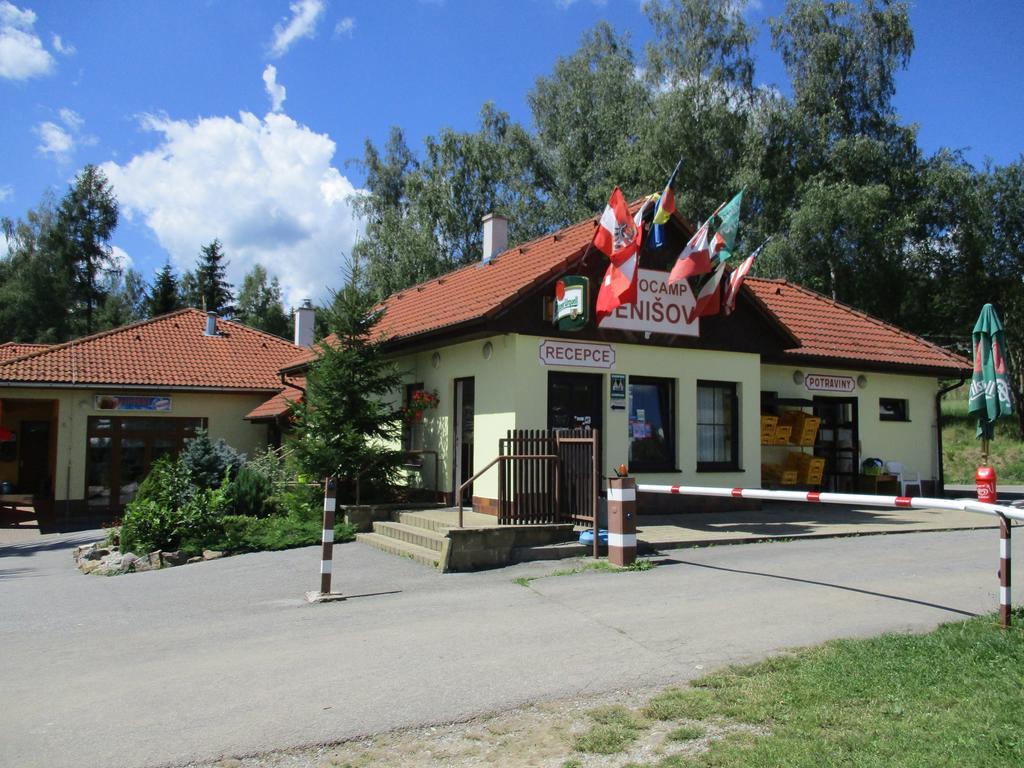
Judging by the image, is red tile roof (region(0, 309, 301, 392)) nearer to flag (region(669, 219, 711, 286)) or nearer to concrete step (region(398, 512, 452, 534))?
→ concrete step (region(398, 512, 452, 534))

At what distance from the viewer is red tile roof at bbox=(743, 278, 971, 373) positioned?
60.0ft

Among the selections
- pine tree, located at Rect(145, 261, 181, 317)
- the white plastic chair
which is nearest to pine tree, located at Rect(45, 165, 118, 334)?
pine tree, located at Rect(145, 261, 181, 317)

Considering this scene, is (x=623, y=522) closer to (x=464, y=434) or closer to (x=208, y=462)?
(x=464, y=434)

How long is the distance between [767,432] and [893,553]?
19.9 feet

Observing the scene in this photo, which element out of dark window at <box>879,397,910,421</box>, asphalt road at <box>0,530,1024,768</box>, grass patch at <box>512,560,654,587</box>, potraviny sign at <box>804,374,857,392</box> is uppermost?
potraviny sign at <box>804,374,857,392</box>

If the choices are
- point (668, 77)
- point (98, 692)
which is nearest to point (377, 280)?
point (668, 77)

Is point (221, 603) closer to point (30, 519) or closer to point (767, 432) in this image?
point (767, 432)

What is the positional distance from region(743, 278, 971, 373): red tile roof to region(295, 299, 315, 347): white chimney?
1541cm

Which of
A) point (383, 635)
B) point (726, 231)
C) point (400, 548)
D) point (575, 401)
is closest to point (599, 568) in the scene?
point (400, 548)

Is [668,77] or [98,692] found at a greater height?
[668,77]

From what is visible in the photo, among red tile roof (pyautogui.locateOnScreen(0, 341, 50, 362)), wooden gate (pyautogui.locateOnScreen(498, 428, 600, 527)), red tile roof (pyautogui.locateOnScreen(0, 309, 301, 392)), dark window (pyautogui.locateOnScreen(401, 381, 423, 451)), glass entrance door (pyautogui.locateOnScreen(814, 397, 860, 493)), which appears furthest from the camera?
red tile roof (pyautogui.locateOnScreen(0, 341, 50, 362))

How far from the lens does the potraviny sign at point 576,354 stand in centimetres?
1346

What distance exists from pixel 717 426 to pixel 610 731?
1146 centimetres

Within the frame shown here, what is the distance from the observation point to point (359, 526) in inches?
540
